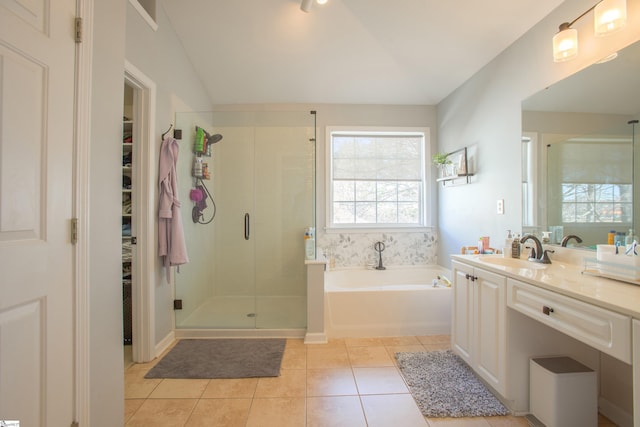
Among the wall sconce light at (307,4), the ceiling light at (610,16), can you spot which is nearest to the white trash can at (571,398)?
the ceiling light at (610,16)

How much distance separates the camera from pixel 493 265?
1744 millimetres

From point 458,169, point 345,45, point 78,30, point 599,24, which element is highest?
point 345,45

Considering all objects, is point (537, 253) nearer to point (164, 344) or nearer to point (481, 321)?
point (481, 321)

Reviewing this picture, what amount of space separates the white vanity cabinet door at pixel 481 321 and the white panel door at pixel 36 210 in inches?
84.6

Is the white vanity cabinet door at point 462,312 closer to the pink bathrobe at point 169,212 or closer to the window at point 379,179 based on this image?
the window at point 379,179

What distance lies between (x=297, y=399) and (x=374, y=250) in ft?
6.65

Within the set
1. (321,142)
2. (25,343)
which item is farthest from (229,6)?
(25,343)

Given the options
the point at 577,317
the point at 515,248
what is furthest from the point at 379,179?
the point at 577,317

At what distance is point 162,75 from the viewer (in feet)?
7.81

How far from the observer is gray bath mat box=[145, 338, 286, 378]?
2.00 m

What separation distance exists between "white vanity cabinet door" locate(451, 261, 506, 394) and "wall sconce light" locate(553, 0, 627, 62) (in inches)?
55.7

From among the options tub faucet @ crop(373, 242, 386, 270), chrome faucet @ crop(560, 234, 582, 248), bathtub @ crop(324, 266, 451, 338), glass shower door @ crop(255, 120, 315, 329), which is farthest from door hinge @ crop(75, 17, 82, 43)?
tub faucet @ crop(373, 242, 386, 270)

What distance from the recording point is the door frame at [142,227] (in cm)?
215

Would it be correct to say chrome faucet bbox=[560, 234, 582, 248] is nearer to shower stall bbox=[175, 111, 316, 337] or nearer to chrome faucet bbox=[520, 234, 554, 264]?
chrome faucet bbox=[520, 234, 554, 264]
